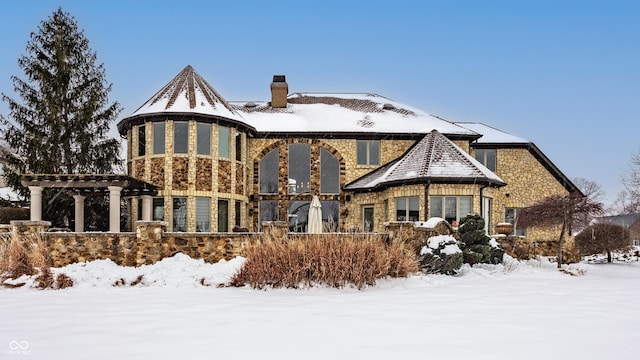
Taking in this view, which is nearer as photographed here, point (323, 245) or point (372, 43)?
point (323, 245)

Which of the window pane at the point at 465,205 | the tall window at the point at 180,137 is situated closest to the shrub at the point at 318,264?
the window pane at the point at 465,205

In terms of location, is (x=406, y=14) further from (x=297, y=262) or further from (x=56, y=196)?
(x=56, y=196)

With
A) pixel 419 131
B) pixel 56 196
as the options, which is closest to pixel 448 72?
pixel 419 131

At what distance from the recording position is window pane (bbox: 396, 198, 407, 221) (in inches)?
784

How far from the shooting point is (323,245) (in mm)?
11945

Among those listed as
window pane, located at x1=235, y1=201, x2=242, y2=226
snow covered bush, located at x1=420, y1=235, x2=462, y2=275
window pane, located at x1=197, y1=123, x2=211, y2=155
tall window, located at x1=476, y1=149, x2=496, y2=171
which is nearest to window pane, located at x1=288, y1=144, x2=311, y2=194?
window pane, located at x1=235, y1=201, x2=242, y2=226

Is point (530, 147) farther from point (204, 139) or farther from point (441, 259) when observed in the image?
point (204, 139)

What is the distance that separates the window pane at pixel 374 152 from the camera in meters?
23.0

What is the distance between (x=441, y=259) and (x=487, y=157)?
Answer: 12.4 meters

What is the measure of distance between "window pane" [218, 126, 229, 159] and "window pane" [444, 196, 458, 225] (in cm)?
848

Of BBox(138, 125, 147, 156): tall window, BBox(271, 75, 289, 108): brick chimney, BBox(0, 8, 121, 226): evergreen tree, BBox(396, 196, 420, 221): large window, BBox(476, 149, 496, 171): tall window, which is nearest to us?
BBox(138, 125, 147, 156): tall window

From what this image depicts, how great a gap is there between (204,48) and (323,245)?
37.3ft

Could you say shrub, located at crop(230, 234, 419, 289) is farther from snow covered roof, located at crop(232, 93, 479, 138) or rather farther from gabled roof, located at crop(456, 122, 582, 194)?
gabled roof, located at crop(456, 122, 582, 194)

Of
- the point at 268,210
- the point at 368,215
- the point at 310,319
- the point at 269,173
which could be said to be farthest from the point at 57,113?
the point at 310,319
